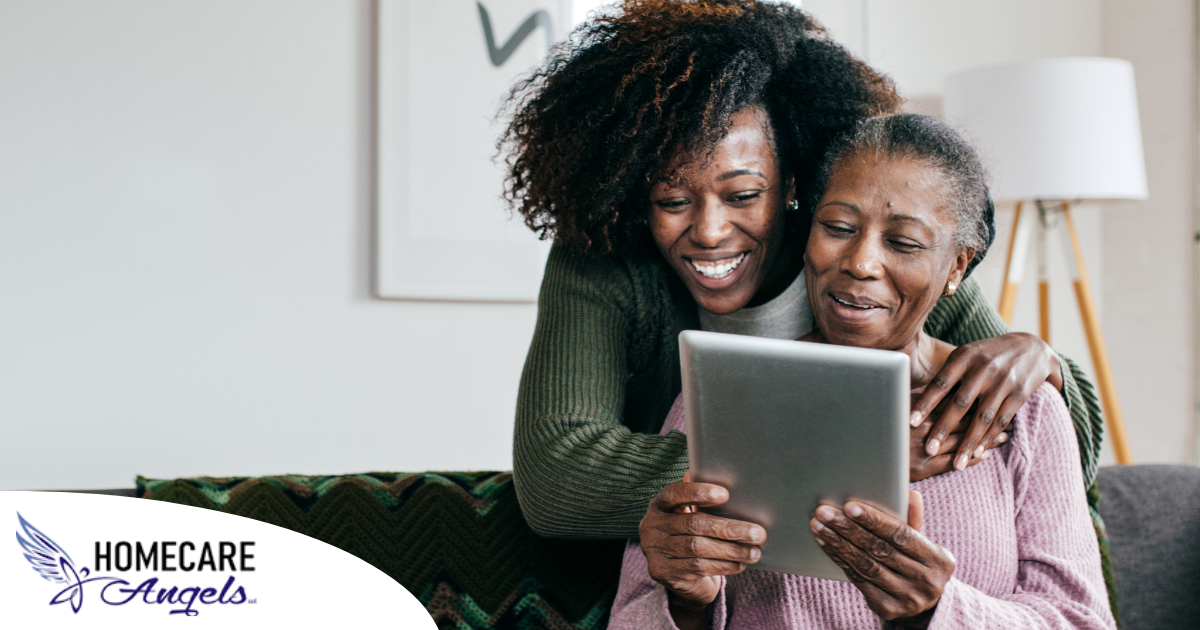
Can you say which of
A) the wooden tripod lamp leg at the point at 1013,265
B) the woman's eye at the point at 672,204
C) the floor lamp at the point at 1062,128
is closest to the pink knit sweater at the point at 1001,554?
the woman's eye at the point at 672,204

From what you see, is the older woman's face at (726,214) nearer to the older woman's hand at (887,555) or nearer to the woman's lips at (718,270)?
the woman's lips at (718,270)

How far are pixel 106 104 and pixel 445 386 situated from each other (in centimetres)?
110

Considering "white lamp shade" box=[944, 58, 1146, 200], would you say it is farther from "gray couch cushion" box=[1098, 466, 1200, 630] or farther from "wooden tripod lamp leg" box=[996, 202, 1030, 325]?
"gray couch cushion" box=[1098, 466, 1200, 630]

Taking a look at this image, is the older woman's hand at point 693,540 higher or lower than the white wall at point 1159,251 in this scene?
lower

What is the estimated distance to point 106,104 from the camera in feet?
7.23

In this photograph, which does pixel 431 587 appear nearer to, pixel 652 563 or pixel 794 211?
pixel 652 563

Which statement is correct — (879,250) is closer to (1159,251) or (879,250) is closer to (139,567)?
(139,567)

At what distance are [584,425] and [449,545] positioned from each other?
341 millimetres

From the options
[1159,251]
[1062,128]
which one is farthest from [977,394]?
[1159,251]

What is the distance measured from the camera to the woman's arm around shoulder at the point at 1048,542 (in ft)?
3.10

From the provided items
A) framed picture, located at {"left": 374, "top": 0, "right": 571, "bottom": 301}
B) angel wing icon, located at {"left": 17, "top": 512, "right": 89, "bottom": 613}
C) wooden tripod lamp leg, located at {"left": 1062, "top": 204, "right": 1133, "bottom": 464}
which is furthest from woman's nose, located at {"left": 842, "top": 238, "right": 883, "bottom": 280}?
wooden tripod lamp leg, located at {"left": 1062, "top": 204, "right": 1133, "bottom": 464}

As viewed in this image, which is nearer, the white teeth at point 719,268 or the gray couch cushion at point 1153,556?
the white teeth at point 719,268

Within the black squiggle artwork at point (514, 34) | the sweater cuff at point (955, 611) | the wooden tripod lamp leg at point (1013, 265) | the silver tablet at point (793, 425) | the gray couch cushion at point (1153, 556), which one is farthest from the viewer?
the wooden tripod lamp leg at point (1013, 265)

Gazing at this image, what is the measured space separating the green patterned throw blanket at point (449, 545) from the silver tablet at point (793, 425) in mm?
574
